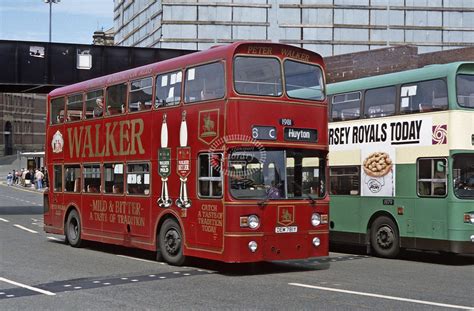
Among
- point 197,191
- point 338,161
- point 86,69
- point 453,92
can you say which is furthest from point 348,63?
point 197,191

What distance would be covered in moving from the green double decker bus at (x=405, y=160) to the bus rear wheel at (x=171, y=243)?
5.07 meters

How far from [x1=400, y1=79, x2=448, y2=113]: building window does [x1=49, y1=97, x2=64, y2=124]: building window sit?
8.80 metres

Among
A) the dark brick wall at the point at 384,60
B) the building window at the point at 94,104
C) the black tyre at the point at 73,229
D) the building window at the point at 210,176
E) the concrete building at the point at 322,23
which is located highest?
the concrete building at the point at 322,23

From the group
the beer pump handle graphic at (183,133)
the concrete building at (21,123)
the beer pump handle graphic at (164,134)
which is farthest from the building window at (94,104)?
the concrete building at (21,123)

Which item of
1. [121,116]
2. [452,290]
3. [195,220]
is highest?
[121,116]

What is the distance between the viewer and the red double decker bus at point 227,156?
12.1 m

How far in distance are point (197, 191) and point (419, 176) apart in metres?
5.09

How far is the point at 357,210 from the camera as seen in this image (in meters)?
16.7

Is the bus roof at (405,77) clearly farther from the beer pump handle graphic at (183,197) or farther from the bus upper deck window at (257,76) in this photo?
the beer pump handle graphic at (183,197)

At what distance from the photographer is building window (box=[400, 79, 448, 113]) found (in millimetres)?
14492

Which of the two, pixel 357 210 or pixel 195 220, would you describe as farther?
pixel 357 210

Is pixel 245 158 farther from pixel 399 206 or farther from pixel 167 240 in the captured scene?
pixel 399 206

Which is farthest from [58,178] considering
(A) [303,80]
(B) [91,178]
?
(A) [303,80]

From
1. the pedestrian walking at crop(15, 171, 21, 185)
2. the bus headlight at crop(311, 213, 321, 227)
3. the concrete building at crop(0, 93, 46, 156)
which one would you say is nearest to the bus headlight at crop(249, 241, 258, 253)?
the bus headlight at crop(311, 213, 321, 227)
